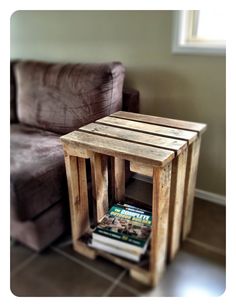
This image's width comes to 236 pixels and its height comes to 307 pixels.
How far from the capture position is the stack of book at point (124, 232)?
0.73 m

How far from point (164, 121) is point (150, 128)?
0.04m

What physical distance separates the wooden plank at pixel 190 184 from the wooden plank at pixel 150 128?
34mm

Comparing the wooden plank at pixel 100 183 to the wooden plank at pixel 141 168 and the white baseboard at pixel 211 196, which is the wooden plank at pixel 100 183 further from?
the white baseboard at pixel 211 196

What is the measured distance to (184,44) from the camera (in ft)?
2.48

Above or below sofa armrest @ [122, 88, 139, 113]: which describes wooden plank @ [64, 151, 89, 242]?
below

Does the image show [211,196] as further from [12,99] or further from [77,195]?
[12,99]

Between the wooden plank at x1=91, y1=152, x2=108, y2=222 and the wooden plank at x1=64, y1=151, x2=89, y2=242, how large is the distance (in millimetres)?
26

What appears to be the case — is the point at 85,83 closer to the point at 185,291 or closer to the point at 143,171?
the point at 143,171

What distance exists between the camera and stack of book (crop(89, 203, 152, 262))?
73 cm

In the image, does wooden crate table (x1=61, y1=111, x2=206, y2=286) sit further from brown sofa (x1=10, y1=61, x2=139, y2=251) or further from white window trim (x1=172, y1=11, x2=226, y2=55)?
white window trim (x1=172, y1=11, x2=226, y2=55)

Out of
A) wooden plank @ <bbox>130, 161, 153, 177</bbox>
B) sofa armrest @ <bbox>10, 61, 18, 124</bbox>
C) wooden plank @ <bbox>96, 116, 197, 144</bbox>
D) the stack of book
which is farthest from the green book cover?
sofa armrest @ <bbox>10, 61, 18, 124</bbox>

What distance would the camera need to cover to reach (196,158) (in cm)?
81

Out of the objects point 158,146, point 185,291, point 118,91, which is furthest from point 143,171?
point 185,291
